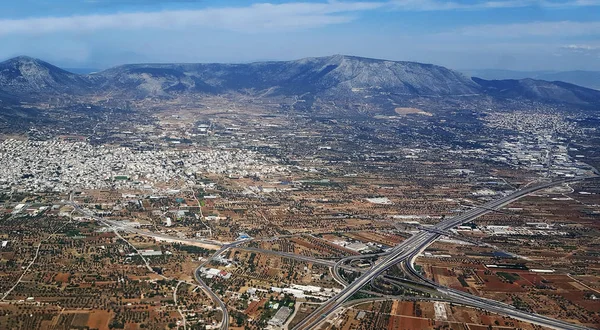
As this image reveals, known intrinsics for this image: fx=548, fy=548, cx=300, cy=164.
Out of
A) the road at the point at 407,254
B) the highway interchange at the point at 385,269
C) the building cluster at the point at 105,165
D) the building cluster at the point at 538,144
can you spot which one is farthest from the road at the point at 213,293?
the building cluster at the point at 538,144

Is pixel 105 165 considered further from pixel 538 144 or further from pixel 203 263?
pixel 538 144

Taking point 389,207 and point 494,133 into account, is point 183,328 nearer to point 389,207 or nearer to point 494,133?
point 389,207

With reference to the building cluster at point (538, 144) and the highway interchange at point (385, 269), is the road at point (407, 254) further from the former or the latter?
the building cluster at point (538, 144)

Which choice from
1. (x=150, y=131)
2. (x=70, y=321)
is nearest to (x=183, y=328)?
(x=70, y=321)

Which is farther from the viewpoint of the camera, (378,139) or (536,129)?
(536,129)

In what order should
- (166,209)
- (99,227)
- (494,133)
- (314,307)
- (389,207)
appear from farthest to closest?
(494,133), (389,207), (166,209), (99,227), (314,307)

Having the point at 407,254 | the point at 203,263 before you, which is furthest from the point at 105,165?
the point at 407,254

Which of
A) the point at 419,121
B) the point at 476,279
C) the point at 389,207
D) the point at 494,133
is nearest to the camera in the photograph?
the point at 476,279
